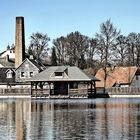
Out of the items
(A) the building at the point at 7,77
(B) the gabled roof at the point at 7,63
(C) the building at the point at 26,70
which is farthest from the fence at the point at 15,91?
(B) the gabled roof at the point at 7,63

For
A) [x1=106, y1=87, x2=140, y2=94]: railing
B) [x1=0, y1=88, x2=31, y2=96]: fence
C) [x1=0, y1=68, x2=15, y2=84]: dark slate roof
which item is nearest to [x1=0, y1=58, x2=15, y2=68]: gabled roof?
[x1=0, y1=68, x2=15, y2=84]: dark slate roof

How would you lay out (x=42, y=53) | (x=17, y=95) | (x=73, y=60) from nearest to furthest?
(x=17, y=95)
(x=73, y=60)
(x=42, y=53)

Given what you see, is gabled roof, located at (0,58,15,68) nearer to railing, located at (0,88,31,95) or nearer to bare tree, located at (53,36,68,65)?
bare tree, located at (53,36,68,65)

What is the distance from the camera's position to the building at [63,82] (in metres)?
76.9

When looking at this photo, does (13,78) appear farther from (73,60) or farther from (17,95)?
(73,60)

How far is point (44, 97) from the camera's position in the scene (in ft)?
258

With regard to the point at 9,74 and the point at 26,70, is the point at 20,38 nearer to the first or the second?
the point at 26,70

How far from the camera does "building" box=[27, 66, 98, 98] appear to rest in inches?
3029

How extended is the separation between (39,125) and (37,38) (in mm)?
89680

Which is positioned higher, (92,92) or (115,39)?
(115,39)

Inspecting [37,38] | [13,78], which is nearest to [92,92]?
[13,78]

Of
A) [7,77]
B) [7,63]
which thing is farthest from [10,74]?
[7,63]

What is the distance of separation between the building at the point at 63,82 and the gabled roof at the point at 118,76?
38.3 feet

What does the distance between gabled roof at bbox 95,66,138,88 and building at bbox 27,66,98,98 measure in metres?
11.7
